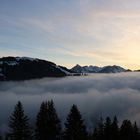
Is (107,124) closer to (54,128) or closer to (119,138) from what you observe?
(119,138)

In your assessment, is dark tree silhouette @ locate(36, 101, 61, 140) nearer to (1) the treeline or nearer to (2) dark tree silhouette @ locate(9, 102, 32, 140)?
(1) the treeline

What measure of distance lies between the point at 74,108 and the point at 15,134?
8.58m

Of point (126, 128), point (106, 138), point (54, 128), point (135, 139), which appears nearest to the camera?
point (54, 128)

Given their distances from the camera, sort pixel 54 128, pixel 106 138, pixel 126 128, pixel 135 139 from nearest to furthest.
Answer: pixel 54 128 → pixel 106 138 → pixel 126 128 → pixel 135 139

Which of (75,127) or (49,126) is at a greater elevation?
(75,127)

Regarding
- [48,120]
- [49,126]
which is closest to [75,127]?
[48,120]

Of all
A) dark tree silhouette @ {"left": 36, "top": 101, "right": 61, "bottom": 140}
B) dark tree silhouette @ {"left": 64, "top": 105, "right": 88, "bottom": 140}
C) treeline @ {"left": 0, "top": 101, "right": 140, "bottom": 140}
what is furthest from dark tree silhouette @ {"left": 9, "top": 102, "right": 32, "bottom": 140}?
dark tree silhouette @ {"left": 64, "top": 105, "right": 88, "bottom": 140}

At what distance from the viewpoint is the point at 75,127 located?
4853cm

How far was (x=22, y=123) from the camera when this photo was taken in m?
49.1

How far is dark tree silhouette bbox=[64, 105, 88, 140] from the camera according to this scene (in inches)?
1883

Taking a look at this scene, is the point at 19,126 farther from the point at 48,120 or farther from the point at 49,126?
the point at 49,126

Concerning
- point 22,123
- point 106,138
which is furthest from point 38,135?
point 106,138

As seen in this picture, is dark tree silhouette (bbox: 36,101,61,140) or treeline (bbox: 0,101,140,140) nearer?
treeline (bbox: 0,101,140,140)

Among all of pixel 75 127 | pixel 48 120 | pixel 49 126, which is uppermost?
pixel 48 120
